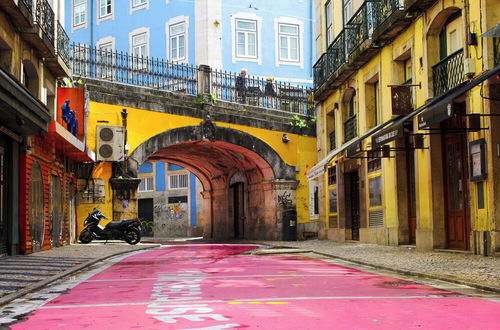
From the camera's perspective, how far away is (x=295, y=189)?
30234mm

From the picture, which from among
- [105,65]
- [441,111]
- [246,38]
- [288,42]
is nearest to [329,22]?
[105,65]

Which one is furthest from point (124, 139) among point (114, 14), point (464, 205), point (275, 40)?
point (114, 14)

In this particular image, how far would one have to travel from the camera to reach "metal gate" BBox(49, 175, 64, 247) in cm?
2067

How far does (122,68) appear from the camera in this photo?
25.9 meters

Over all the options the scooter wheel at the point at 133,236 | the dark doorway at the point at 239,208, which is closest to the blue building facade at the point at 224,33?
the dark doorway at the point at 239,208

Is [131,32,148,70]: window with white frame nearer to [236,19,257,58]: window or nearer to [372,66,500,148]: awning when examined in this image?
[236,19,257,58]: window

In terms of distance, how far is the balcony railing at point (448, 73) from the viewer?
50.4 feet

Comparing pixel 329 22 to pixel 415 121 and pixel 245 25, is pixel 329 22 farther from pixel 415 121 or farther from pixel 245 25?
pixel 245 25

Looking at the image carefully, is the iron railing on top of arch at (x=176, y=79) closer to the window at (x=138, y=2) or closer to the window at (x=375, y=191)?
the window at (x=375, y=191)

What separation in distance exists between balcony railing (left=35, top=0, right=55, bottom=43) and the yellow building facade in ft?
27.1

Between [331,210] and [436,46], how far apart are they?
10.4 meters

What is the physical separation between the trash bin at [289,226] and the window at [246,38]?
42.2 ft

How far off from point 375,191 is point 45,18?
10.0 meters

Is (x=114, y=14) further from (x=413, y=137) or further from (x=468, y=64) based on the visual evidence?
(x=468, y=64)
